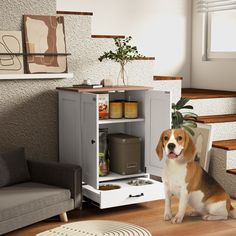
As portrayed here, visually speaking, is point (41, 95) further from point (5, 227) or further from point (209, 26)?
point (209, 26)

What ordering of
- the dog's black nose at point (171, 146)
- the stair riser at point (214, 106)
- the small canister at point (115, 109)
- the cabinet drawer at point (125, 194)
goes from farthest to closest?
the stair riser at point (214, 106), the small canister at point (115, 109), the cabinet drawer at point (125, 194), the dog's black nose at point (171, 146)

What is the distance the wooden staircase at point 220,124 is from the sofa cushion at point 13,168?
1.73 metres

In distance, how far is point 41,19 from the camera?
4.66 m

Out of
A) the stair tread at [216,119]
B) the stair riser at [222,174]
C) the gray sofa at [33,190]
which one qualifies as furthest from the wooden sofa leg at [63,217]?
the stair tread at [216,119]

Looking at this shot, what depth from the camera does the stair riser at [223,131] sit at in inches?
210

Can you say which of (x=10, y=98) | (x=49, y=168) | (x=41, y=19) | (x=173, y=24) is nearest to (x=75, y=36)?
(x=41, y=19)

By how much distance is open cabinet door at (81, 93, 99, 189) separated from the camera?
424 centimetres

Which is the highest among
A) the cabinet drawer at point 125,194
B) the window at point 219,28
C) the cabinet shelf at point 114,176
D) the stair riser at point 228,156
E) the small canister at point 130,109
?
the window at point 219,28

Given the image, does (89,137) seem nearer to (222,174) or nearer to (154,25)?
(222,174)

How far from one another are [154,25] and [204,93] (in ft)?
3.06

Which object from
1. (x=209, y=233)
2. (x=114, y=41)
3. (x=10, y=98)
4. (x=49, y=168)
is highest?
(x=114, y=41)

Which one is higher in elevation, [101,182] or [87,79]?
[87,79]

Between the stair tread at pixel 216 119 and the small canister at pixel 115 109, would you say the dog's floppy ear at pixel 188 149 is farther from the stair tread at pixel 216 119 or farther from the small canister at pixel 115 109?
the stair tread at pixel 216 119

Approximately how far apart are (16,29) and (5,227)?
5.51ft
